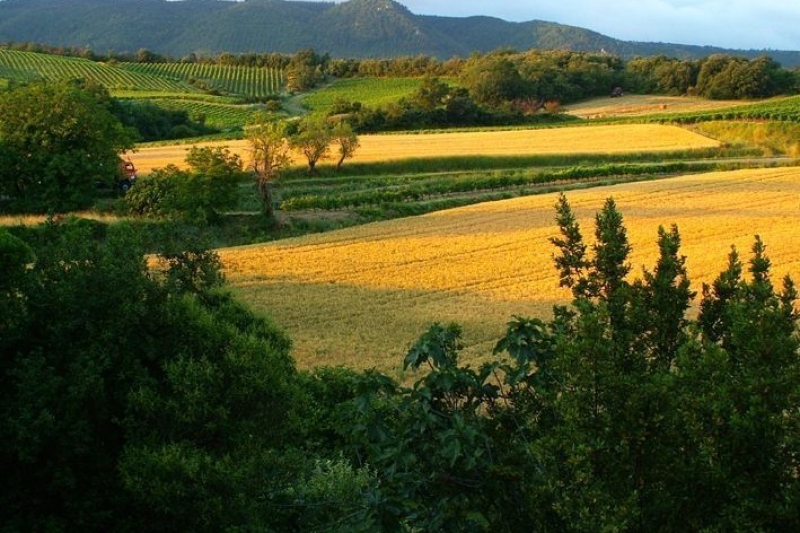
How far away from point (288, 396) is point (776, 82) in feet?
340

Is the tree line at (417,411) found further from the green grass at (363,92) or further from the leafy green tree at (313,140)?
the green grass at (363,92)

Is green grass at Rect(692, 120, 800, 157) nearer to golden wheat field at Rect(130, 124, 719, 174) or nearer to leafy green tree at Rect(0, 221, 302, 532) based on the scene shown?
golden wheat field at Rect(130, 124, 719, 174)

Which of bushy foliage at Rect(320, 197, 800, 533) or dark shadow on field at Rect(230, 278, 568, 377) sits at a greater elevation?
bushy foliage at Rect(320, 197, 800, 533)

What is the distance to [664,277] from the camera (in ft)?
23.1

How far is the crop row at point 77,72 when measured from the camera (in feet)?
342

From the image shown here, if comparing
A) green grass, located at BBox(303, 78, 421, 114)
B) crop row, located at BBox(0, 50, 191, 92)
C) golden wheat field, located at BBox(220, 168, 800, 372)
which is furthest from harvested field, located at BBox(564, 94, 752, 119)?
crop row, located at BBox(0, 50, 191, 92)

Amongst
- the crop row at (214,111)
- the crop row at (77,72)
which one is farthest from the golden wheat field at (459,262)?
the crop row at (77,72)

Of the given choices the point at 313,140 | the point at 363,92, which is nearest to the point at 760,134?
the point at 313,140

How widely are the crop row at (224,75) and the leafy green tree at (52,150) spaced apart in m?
72.3

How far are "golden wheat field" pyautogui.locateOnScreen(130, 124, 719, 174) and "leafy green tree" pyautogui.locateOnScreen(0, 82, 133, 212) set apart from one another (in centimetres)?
1290

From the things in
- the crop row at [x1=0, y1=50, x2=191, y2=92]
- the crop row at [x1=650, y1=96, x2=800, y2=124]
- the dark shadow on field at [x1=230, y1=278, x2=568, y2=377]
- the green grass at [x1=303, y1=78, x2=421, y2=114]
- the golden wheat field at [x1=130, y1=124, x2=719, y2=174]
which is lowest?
the dark shadow on field at [x1=230, y1=278, x2=568, y2=377]

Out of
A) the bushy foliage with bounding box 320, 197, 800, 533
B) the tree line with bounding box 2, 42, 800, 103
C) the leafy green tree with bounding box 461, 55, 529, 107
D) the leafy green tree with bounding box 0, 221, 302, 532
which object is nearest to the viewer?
the bushy foliage with bounding box 320, 197, 800, 533

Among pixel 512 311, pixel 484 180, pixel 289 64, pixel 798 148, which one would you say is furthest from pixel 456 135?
pixel 289 64

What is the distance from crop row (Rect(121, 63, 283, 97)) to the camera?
120 meters
